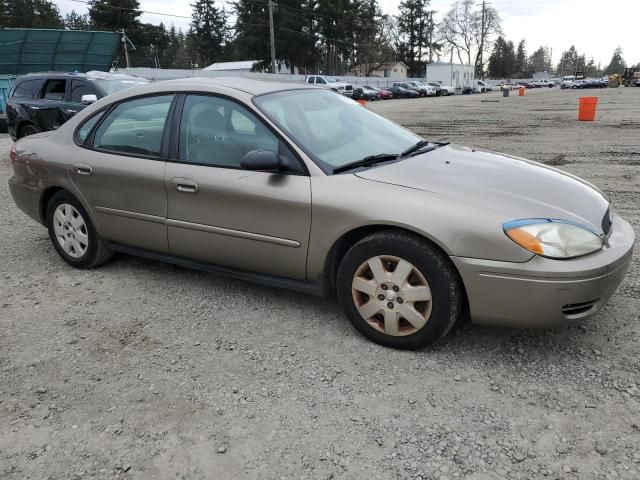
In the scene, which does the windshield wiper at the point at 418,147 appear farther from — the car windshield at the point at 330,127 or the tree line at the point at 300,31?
the tree line at the point at 300,31

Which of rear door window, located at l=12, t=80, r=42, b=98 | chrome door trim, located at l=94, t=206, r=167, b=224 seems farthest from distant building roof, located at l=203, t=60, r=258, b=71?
chrome door trim, located at l=94, t=206, r=167, b=224

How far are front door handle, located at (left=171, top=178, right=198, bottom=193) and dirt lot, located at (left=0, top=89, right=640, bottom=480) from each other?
84 centimetres

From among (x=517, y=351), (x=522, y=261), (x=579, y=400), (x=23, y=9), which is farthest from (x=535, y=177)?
(x=23, y=9)

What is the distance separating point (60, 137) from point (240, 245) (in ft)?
6.91

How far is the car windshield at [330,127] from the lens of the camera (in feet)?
11.2

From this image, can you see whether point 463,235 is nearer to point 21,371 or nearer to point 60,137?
point 21,371

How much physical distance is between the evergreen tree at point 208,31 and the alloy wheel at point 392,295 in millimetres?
89614

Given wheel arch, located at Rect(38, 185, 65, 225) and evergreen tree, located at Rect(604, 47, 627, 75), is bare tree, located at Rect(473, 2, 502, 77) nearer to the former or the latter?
evergreen tree, located at Rect(604, 47, 627, 75)

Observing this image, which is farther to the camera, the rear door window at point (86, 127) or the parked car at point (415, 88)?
the parked car at point (415, 88)

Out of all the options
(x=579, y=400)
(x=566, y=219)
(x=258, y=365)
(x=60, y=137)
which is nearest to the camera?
(x=579, y=400)

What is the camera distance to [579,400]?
8.64 feet

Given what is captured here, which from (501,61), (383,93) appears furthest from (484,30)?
(383,93)

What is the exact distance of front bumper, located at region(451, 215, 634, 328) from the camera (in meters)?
2.66

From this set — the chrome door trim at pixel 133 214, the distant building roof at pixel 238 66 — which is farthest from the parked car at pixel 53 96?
the distant building roof at pixel 238 66
